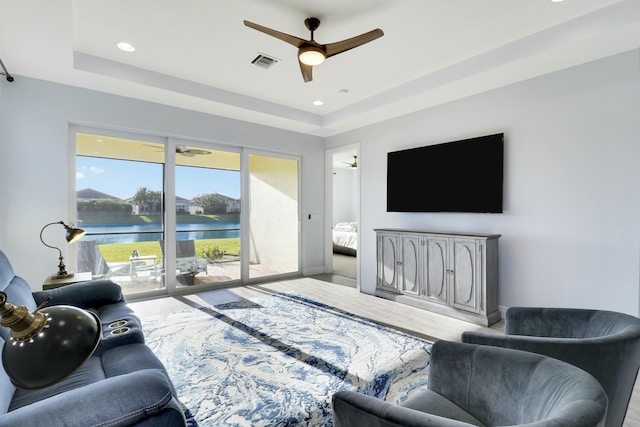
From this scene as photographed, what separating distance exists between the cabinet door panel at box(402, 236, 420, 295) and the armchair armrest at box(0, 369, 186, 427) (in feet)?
11.4

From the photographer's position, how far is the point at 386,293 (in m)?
4.50

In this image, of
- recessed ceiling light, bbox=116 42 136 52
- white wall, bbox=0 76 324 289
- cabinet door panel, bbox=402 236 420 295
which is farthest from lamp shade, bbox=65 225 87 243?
cabinet door panel, bbox=402 236 420 295

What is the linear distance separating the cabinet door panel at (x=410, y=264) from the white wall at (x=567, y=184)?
0.54m

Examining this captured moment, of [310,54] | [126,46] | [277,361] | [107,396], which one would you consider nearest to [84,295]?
[277,361]

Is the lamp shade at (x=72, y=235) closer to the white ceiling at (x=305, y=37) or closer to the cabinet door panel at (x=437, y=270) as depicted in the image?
the white ceiling at (x=305, y=37)

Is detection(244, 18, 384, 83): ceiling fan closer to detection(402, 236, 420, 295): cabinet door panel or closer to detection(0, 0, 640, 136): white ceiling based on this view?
detection(0, 0, 640, 136): white ceiling

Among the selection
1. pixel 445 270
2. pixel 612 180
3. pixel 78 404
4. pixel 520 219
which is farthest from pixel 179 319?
pixel 612 180

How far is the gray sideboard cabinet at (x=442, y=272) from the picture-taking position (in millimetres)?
3443

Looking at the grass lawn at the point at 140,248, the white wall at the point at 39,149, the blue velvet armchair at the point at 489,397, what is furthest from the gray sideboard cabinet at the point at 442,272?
the white wall at the point at 39,149

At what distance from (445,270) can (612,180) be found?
1.80m

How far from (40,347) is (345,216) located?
10408 millimetres

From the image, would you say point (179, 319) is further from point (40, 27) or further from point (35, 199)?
point (40, 27)

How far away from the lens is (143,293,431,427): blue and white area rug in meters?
1.99

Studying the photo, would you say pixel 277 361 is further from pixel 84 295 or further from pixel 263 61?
pixel 263 61
